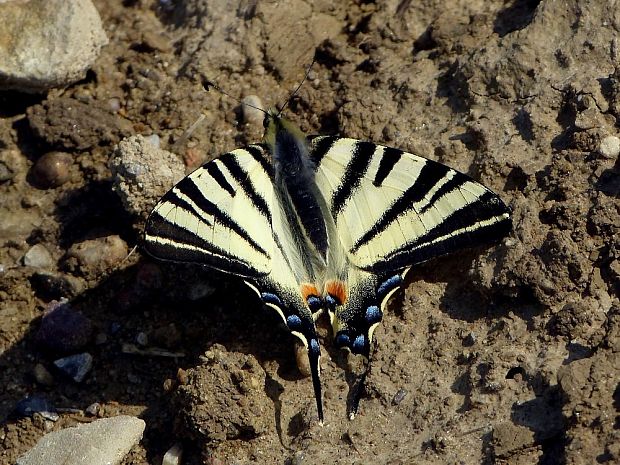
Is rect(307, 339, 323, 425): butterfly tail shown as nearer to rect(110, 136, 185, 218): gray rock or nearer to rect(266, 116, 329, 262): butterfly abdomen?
rect(266, 116, 329, 262): butterfly abdomen

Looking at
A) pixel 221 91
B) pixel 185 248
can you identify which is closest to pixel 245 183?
pixel 185 248

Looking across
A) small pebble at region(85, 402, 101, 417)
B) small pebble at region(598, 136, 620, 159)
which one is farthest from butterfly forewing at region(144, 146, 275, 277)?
small pebble at region(598, 136, 620, 159)

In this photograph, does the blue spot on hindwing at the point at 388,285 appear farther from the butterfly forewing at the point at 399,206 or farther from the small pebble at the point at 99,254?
the small pebble at the point at 99,254

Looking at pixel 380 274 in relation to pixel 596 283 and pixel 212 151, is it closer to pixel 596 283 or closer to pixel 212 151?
pixel 596 283

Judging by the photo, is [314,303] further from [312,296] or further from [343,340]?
[343,340]

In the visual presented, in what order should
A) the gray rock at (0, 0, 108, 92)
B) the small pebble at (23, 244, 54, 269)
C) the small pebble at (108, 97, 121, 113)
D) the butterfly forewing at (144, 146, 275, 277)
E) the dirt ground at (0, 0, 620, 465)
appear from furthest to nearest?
the small pebble at (108, 97, 121, 113) < the gray rock at (0, 0, 108, 92) < the small pebble at (23, 244, 54, 269) < the butterfly forewing at (144, 146, 275, 277) < the dirt ground at (0, 0, 620, 465)

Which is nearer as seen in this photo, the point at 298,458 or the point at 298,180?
the point at 298,458

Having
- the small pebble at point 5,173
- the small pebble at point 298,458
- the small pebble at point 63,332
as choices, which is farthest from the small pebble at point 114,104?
the small pebble at point 298,458
